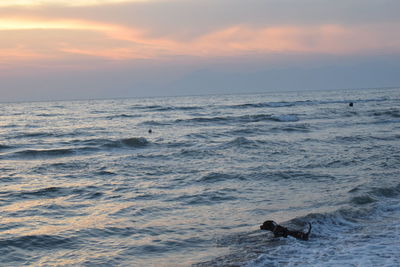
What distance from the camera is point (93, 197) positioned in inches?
380

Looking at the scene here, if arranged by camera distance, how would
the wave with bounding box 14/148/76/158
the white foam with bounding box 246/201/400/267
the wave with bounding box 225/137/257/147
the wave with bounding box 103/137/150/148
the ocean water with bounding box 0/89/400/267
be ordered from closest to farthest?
1. the white foam with bounding box 246/201/400/267
2. the ocean water with bounding box 0/89/400/267
3. the wave with bounding box 14/148/76/158
4. the wave with bounding box 225/137/257/147
5. the wave with bounding box 103/137/150/148

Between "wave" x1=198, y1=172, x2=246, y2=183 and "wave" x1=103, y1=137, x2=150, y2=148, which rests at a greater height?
"wave" x1=103, y1=137, x2=150, y2=148

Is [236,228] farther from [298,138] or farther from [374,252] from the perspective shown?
[298,138]

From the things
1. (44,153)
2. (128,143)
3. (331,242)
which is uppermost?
(128,143)

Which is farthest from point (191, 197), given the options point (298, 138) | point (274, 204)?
point (298, 138)

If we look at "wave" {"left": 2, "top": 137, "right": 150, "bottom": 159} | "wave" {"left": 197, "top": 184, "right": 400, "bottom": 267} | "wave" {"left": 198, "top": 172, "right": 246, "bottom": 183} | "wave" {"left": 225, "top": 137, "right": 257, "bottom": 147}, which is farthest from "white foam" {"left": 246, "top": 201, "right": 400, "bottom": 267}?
"wave" {"left": 2, "top": 137, "right": 150, "bottom": 159}

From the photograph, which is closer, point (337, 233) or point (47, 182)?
point (337, 233)

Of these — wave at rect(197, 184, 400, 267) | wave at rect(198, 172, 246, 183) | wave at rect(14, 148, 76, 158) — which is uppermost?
wave at rect(14, 148, 76, 158)

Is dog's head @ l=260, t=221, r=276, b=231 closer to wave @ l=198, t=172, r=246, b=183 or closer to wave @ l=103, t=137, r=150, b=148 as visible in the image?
wave @ l=198, t=172, r=246, b=183

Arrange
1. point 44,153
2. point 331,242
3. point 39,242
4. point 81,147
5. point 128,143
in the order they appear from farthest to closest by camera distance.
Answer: point 128,143
point 81,147
point 44,153
point 39,242
point 331,242

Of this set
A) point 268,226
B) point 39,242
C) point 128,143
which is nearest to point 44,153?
point 128,143

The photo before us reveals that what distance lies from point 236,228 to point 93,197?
395 cm

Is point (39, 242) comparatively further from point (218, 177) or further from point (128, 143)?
point (128, 143)

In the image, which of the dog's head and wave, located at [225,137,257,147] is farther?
wave, located at [225,137,257,147]
